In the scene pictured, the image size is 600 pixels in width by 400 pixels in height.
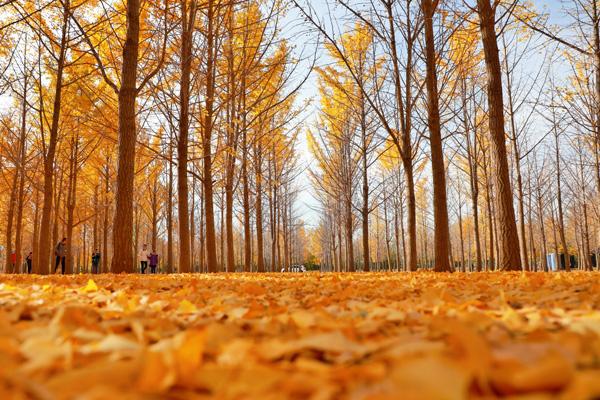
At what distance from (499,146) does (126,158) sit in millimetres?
5726

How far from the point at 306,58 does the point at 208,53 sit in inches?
92.7

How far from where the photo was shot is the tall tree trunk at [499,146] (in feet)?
19.2

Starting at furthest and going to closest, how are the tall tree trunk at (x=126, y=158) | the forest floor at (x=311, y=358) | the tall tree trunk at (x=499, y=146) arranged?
the tall tree trunk at (x=126, y=158) < the tall tree trunk at (x=499, y=146) < the forest floor at (x=311, y=358)

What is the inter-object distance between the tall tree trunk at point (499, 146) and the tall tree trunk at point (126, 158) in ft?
17.6

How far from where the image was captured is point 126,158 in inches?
243

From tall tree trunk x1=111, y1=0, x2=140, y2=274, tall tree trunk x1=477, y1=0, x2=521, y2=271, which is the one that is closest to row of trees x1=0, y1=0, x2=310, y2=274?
tall tree trunk x1=111, y1=0, x2=140, y2=274

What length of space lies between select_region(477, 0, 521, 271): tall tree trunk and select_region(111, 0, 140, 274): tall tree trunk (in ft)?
A: 17.6

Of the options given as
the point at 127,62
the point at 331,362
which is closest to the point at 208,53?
the point at 127,62

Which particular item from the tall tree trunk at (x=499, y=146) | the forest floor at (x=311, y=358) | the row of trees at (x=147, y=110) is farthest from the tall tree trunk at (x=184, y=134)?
the forest floor at (x=311, y=358)

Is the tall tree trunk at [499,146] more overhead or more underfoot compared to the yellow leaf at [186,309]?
more overhead

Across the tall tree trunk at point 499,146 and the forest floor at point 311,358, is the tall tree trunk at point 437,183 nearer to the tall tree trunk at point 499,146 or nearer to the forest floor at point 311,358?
the tall tree trunk at point 499,146

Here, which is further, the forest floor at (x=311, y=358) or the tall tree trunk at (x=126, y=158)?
the tall tree trunk at (x=126, y=158)

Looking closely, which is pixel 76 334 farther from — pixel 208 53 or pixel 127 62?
pixel 208 53

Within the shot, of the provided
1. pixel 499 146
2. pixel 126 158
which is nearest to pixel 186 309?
pixel 126 158
